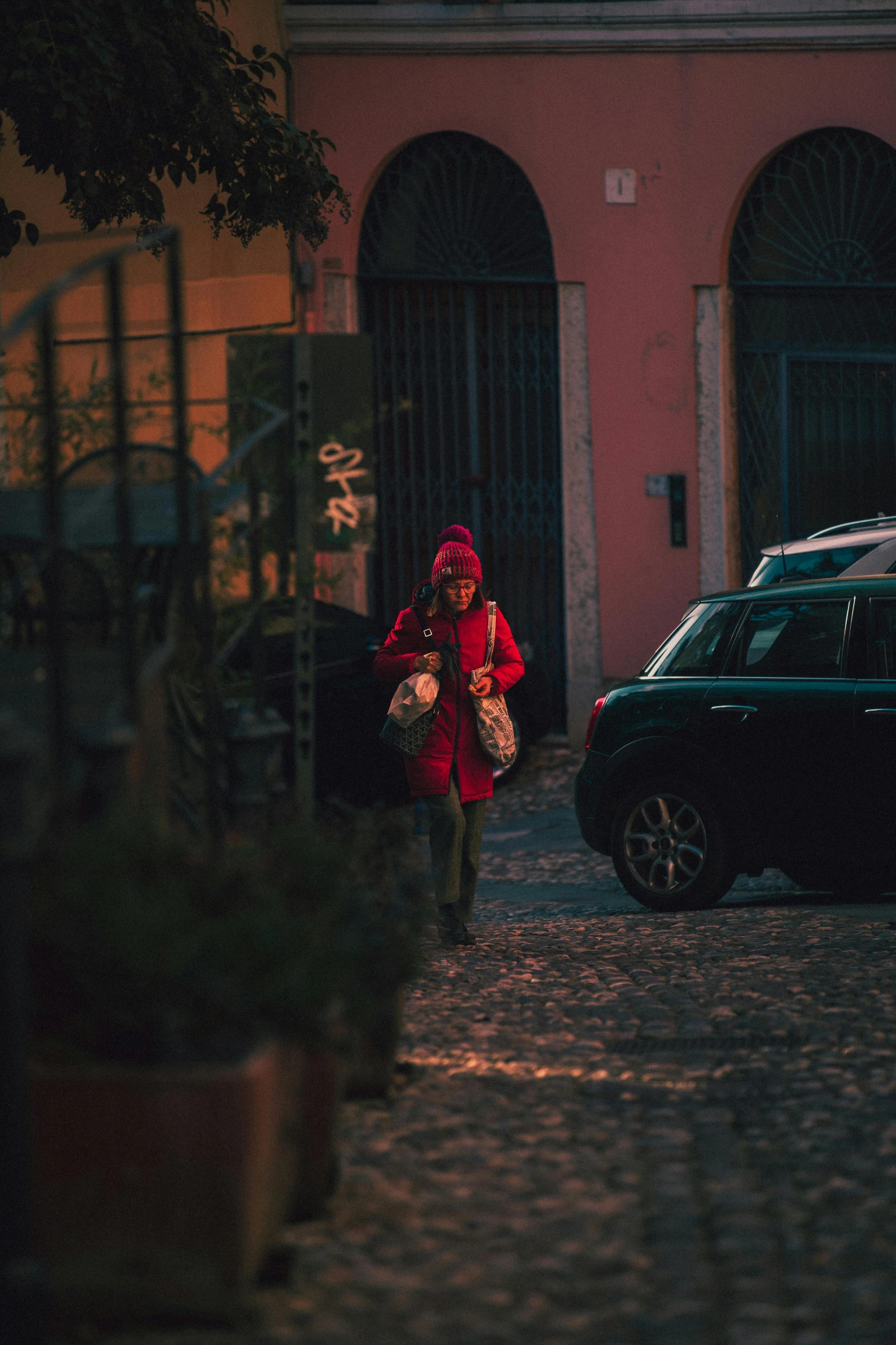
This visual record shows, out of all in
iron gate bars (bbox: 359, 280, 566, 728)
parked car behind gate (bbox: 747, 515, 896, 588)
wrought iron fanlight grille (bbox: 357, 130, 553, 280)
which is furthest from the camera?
iron gate bars (bbox: 359, 280, 566, 728)

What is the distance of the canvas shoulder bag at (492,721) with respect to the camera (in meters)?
8.38

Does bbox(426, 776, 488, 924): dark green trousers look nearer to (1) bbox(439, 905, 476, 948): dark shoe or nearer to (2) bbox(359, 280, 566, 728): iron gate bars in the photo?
(1) bbox(439, 905, 476, 948): dark shoe

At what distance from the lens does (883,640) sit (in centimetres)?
888

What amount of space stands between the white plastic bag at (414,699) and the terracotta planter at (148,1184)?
442 cm


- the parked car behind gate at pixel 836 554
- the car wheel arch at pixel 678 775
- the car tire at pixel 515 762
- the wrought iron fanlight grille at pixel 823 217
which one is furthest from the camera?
the wrought iron fanlight grille at pixel 823 217

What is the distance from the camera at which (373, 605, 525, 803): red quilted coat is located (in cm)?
835

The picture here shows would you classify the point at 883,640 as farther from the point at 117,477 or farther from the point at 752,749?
the point at 117,477

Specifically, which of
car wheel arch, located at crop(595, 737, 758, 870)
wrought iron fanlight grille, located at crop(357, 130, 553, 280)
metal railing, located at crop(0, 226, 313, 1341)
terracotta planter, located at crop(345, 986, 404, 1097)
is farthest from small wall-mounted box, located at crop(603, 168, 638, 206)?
terracotta planter, located at crop(345, 986, 404, 1097)

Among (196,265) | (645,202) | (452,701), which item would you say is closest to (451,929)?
(452,701)

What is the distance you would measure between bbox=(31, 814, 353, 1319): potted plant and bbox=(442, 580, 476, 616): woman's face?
14.8 feet

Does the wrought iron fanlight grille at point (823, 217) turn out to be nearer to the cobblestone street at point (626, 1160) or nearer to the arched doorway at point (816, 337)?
the arched doorway at point (816, 337)

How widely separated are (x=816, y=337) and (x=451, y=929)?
8626 mm

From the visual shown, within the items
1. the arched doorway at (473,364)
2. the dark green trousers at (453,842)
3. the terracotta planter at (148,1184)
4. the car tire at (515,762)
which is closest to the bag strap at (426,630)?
the dark green trousers at (453,842)

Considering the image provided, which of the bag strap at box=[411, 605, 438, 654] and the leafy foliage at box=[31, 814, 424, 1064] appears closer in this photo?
the leafy foliage at box=[31, 814, 424, 1064]
